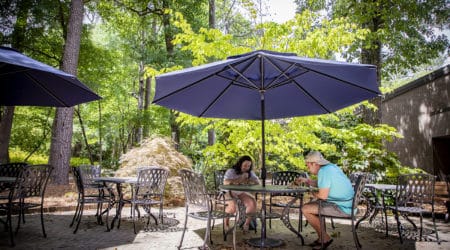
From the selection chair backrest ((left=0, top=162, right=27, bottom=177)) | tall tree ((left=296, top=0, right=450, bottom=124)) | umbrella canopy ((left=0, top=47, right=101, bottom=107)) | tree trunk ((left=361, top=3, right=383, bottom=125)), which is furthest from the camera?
tall tree ((left=296, top=0, right=450, bottom=124))

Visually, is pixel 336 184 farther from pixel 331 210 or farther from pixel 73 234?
pixel 73 234

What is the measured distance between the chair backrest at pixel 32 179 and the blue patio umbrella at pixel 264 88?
205 centimetres

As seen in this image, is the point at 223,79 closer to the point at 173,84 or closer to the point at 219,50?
the point at 173,84

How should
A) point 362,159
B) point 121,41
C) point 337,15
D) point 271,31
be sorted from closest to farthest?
point 271,31, point 362,159, point 337,15, point 121,41

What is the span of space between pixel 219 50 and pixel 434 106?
8003mm

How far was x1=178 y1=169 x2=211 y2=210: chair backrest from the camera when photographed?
14.5 ft

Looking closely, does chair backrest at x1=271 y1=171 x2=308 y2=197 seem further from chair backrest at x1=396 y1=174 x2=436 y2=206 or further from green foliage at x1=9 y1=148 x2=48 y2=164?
green foliage at x1=9 y1=148 x2=48 y2=164

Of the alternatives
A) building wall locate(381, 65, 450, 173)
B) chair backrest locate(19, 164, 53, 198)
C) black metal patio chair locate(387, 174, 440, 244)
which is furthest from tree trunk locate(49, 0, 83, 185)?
building wall locate(381, 65, 450, 173)

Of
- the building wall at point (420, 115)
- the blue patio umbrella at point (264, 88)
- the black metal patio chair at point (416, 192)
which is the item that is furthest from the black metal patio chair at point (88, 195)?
the building wall at point (420, 115)

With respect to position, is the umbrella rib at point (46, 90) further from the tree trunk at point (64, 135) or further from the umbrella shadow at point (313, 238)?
the tree trunk at point (64, 135)

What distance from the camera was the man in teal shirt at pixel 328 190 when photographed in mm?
4426

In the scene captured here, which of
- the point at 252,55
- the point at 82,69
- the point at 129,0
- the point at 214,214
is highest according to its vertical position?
the point at 129,0

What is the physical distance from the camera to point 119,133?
24.3 m

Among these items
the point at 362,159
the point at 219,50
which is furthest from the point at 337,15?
the point at 219,50
